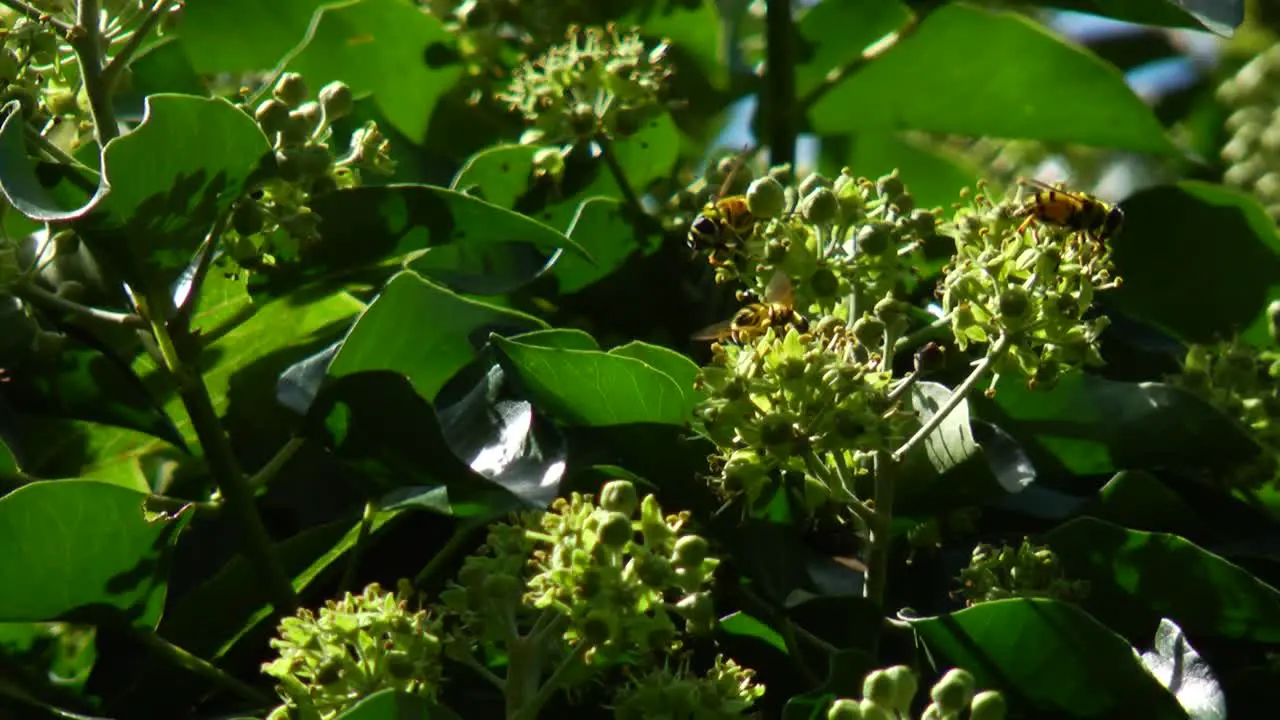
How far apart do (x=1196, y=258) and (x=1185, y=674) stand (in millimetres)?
1088

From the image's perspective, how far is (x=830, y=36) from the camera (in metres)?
2.85

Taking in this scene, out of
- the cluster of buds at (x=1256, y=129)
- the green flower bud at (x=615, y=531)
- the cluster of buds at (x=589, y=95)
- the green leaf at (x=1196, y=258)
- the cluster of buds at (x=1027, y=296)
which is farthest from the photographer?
Result: the cluster of buds at (x=1256, y=129)

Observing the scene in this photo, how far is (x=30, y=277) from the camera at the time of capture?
184 cm

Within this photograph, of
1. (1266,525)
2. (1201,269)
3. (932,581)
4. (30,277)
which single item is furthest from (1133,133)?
(30,277)

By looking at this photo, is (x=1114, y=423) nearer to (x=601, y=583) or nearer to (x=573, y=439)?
(x=573, y=439)

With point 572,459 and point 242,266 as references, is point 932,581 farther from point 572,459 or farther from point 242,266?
point 242,266

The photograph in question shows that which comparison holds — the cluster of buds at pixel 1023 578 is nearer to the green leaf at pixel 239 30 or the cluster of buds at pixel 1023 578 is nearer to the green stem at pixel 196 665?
the green stem at pixel 196 665

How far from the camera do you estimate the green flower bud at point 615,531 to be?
1.45 metres

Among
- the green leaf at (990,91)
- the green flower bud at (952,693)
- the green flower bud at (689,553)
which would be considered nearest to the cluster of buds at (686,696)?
the green flower bud at (689,553)

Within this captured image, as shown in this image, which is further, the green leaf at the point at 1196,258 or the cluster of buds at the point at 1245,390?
the green leaf at the point at 1196,258

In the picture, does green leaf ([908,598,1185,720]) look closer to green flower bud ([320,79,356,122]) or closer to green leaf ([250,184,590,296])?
green leaf ([250,184,590,296])

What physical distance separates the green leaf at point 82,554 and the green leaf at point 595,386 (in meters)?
0.38

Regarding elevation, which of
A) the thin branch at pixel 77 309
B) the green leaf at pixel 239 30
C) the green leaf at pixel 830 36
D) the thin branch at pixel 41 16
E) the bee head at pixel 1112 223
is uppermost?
the thin branch at pixel 41 16

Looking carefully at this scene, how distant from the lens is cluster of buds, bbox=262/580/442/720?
1.53 meters
